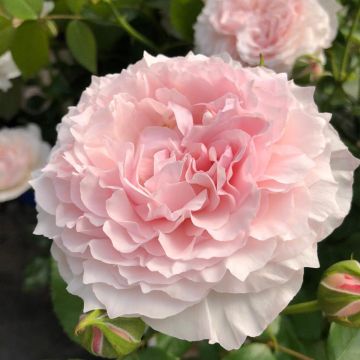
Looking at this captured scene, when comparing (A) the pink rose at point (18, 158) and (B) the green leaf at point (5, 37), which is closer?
(B) the green leaf at point (5, 37)

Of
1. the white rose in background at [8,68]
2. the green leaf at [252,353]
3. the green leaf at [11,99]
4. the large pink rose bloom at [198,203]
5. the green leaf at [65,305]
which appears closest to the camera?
the large pink rose bloom at [198,203]

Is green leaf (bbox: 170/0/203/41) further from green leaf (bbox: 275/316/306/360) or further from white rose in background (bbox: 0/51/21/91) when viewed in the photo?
green leaf (bbox: 275/316/306/360)

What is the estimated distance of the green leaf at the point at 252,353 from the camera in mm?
448

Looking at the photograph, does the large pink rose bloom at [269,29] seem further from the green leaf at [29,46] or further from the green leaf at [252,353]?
the green leaf at [252,353]

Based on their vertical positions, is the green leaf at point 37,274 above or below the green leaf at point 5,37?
below

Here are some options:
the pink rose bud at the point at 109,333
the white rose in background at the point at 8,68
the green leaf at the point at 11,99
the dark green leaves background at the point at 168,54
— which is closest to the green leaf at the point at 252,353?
the dark green leaves background at the point at 168,54

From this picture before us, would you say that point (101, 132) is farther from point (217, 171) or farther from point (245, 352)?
point (245, 352)

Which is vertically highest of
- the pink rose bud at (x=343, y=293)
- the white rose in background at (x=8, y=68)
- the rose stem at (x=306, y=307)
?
the pink rose bud at (x=343, y=293)

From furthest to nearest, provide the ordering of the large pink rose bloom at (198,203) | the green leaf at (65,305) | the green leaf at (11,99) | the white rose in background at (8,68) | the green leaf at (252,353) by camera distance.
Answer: the green leaf at (11,99) < the white rose in background at (8,68) < the green leaf at (65,305) < the green leaf at (252,353) < the large pink rose bloom at (198,203)

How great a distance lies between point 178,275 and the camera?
0.34 metres

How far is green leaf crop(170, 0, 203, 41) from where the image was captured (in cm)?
60

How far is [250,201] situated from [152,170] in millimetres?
69

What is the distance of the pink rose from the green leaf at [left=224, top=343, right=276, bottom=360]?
1.14 ft

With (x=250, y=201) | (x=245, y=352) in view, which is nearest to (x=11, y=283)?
(x=245, y=352)
